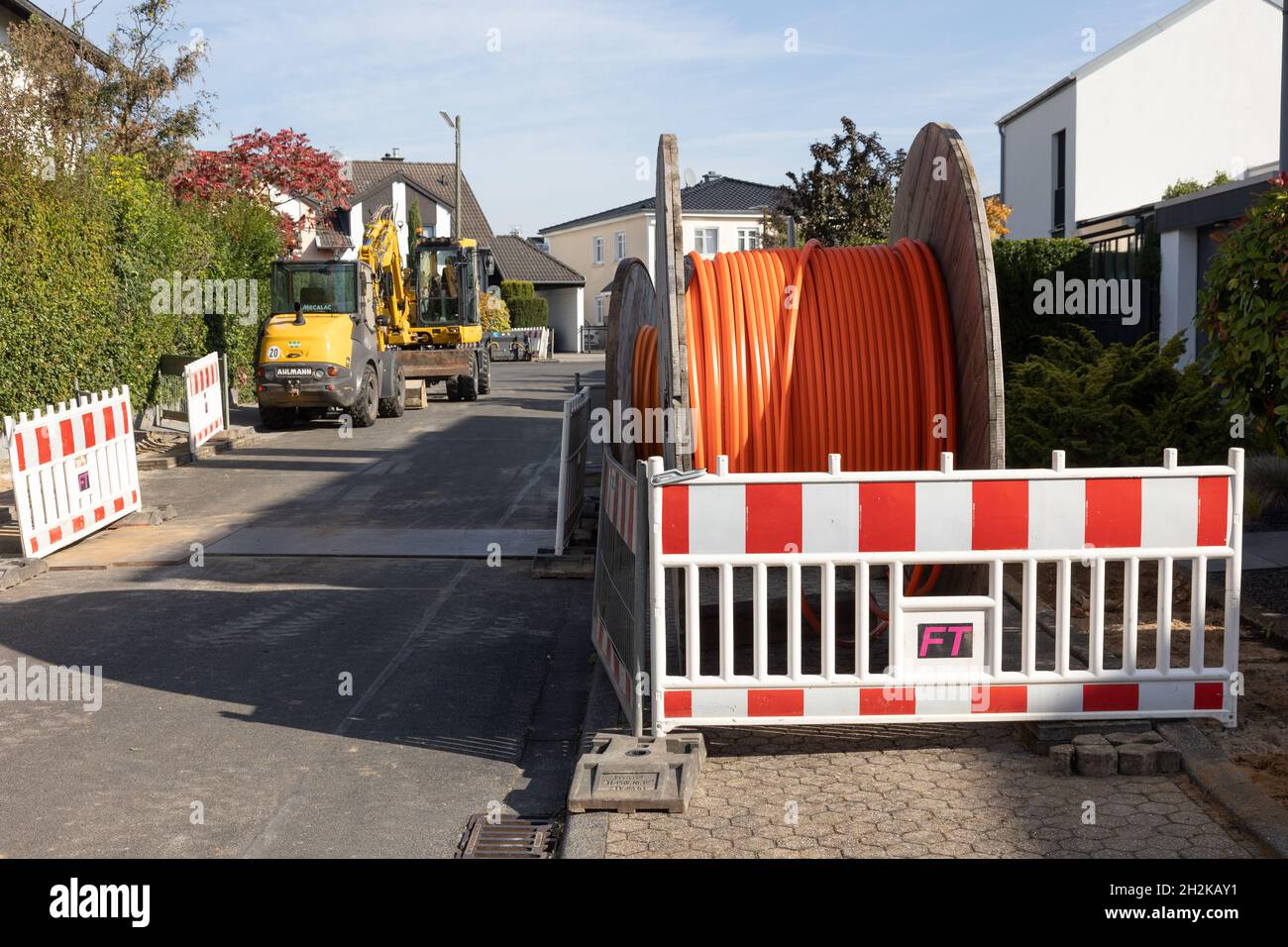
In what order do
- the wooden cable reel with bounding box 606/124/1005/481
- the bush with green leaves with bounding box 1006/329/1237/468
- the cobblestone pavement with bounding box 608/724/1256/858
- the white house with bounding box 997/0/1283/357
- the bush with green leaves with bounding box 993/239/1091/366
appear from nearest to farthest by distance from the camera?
1. the cobblestone pavement with bounding box 608/724/1256/858
2. the wooden cable reel with bounding box 606/124/1005/481
3. the bush with green leaves with bounding box 1006/329/1237/468
4. the bush with green leaves with bounding box 993/239/1091/366
5. the white house with bounding box 997/0/1283/357

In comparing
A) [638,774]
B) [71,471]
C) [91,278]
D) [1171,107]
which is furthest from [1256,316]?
[1171,107]

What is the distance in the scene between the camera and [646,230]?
71.6m

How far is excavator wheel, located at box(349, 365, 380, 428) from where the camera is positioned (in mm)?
21969

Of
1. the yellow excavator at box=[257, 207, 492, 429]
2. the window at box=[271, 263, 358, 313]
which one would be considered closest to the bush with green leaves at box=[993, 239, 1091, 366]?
the yellow excavator at box=[257, 207, 492, 429]

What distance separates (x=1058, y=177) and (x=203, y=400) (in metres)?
24.2

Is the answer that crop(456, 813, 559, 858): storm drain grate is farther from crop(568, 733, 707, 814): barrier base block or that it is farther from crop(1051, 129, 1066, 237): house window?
crop(1051, 129, 1066, 237): house window

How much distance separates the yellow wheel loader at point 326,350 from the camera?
21141 millimetres

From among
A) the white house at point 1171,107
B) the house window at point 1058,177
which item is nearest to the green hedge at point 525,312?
the house window at point 1058,177

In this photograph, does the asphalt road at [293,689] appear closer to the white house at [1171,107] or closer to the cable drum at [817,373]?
the cable drum at [817,373]

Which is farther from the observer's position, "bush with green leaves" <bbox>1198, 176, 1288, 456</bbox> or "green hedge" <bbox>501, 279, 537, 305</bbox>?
"green hedge" <bbox>501, 279, 537, 305</bbox>

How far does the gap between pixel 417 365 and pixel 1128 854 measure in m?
23.2

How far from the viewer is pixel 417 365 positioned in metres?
26.7
